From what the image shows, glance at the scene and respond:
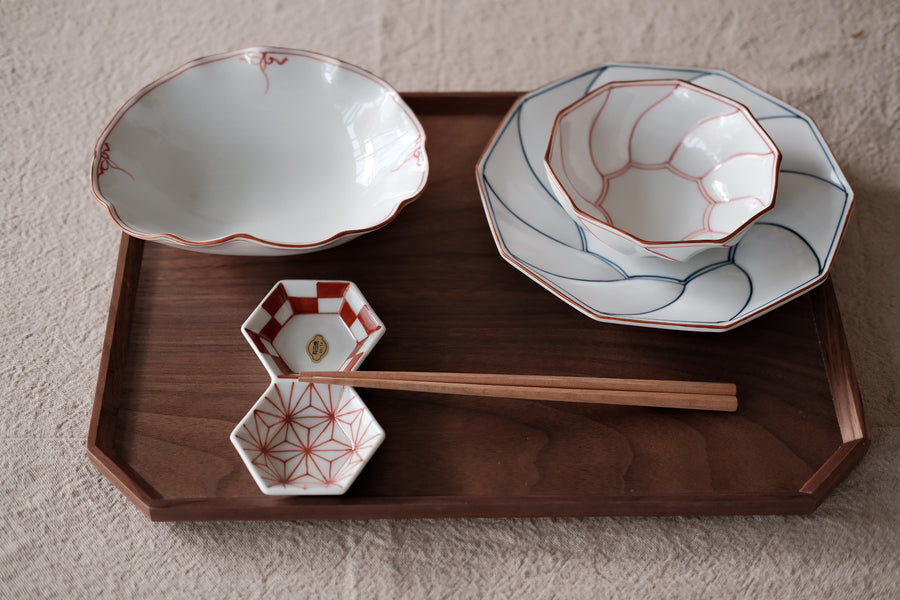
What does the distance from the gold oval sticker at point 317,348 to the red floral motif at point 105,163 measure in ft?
0.91

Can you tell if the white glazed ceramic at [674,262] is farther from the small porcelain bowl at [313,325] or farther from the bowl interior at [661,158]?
the small porcelain bowl at [313,325]

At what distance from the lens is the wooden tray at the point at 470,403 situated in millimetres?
761

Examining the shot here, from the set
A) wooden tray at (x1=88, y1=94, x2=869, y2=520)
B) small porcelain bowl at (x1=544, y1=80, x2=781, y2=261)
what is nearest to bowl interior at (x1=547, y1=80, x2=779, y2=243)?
small porcelain bowl at (x1=544, y1=80, x2=781, y2=261)

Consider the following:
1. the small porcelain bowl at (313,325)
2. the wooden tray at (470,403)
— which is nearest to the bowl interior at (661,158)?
the wooden tray at (470,403)

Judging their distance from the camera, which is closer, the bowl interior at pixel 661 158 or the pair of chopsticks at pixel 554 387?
the pair of chopsticks at pixel 554 387

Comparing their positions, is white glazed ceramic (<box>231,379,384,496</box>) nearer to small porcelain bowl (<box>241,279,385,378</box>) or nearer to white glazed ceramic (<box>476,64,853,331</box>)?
small porcelain bowl (<box>241,279,385,378</box>)

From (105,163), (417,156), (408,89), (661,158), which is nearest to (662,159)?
(661,158)

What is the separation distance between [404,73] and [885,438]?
814 mm

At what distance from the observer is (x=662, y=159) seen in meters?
0.93

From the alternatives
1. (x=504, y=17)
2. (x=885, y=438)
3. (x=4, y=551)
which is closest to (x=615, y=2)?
(x=504, y=17)

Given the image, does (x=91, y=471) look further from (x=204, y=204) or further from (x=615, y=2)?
(x=615, y=2)

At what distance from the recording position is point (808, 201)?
0.86 m

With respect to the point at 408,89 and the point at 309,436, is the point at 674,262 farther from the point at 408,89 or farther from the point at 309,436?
the point at 408,89

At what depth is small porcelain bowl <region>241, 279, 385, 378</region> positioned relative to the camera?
32.2 inches
